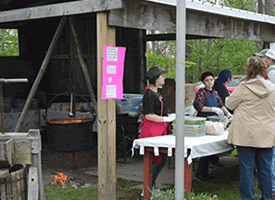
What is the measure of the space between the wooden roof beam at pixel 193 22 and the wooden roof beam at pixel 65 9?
0.48 feet

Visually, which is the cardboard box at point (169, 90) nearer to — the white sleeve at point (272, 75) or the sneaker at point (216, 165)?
the sneaker at point (216, 165)

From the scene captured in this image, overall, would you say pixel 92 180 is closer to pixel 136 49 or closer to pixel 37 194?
pixel 37 194

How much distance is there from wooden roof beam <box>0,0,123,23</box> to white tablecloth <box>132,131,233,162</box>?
1.77 m

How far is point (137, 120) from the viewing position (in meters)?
7.96

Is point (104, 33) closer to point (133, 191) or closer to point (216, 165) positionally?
point (133, 191)

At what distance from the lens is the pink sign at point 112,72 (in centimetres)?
478

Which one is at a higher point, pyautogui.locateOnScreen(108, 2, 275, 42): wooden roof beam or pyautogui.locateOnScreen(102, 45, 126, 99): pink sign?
pyautogui.locateOnScreen(108, 2, 275, 42): wooden roof beam

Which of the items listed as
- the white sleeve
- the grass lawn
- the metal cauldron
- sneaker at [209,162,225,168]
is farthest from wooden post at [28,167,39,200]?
sneaker at [209,162,225,168]

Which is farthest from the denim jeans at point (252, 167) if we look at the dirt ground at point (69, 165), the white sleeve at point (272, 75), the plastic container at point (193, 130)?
the dirt ground at point (69, 165)

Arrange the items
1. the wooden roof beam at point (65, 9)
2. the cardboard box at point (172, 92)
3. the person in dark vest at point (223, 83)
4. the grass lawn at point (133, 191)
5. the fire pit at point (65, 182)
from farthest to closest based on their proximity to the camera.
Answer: the cardboard box at point (172, 92) < the person in dark vest at point (223, 83) < the fire pit at point (65, 182) < the grass lawn at point (133, 191) < the wooden roof beam at point (65, 9)

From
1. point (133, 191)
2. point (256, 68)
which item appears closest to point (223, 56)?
point (133, 191)

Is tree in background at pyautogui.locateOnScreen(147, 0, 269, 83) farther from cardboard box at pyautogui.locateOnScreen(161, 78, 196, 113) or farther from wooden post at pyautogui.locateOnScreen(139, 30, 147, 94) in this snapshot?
cardboard box at pyautogui.locateOnScreen(161, 78, 196, 113)

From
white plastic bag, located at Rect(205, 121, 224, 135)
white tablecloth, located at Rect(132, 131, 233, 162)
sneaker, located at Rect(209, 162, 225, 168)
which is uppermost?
white plastic bag, located at Rect(205, 121, 224, 135)

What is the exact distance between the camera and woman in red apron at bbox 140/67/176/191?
4.91m
